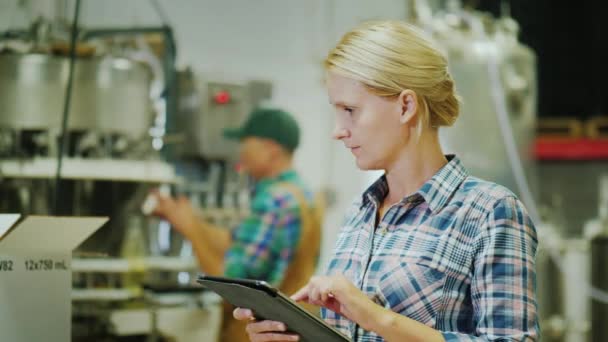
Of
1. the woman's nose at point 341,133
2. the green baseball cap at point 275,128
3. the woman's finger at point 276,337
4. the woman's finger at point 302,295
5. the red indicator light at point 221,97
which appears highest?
the woman's nose at point 341,133

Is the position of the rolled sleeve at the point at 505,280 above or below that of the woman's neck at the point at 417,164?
below

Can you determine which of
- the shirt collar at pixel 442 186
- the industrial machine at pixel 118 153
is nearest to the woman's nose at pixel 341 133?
the shirt collar at pixel 442 186

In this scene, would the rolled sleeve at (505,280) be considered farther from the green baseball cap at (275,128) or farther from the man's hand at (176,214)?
the man's hand at (176,214)

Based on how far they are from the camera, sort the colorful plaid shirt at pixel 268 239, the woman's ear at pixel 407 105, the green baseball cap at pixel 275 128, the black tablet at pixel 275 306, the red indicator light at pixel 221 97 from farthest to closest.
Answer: the red indicator light at pixel 221 97
the green baseball cap at pixel 275 128
the colorful plaid shirt at pixel 268 239
the woman's ear at pixel 407 105
the black tablet at pixel 275 306

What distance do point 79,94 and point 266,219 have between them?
24.6 inches

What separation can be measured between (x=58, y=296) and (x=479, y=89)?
237 centimetres

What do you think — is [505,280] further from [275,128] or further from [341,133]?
[275,128]

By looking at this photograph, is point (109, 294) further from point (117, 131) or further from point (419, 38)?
point (419, 38)

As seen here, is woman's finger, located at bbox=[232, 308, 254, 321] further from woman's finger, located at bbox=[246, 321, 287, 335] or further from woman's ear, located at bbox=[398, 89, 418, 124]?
woman's ear, located at bbox=[398, 89, 418, 124]

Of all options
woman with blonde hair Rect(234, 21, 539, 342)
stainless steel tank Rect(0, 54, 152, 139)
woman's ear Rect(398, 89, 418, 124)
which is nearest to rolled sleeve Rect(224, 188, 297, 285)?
stainless steel tank Rect(0, 54, 152, 139)

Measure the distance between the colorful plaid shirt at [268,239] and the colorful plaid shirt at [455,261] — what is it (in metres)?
1.21

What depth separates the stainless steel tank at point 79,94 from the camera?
2.22 metres

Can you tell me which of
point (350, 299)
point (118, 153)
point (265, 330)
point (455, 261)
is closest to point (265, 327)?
point (265, 330)

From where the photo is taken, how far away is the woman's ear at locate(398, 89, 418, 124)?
1.16 meters
